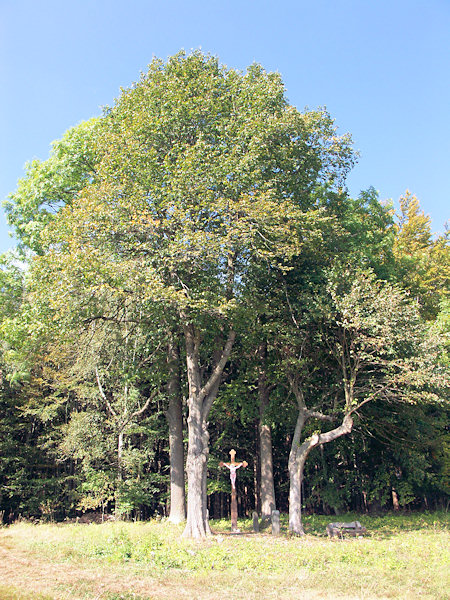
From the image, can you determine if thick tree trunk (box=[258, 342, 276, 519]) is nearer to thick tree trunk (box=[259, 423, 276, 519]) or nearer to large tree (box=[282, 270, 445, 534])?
thick tree trunk (box=[259, 423, 276, 519])

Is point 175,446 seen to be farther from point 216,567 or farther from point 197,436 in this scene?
point 216,567

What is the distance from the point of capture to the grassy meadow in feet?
24.0

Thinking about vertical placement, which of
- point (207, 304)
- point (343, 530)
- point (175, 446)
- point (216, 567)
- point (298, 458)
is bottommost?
point (343, 530)

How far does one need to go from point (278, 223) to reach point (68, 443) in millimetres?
13849

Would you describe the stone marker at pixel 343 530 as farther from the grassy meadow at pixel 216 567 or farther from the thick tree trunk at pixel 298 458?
the thick tree trunk at pixel 298 458

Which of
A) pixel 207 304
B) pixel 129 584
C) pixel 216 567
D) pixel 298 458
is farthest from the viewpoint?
pixel 298 458

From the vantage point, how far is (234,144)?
14930 millimetres

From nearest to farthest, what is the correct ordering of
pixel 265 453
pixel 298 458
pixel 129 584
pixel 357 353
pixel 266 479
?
pixel 129 584 → pixel 357 353 → pixel 298 458 → pixel 266 479 → pixel 265 453

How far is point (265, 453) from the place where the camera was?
18.8 m

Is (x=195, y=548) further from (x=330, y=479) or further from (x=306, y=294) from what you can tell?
(x=330, y=479)

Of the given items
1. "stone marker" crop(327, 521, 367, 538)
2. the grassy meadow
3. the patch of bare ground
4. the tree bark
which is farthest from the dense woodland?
the patch of bare ground

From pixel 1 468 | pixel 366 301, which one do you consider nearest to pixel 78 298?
pixel 366 301

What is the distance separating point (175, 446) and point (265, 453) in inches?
148

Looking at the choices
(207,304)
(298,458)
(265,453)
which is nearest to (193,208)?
(207,304)
